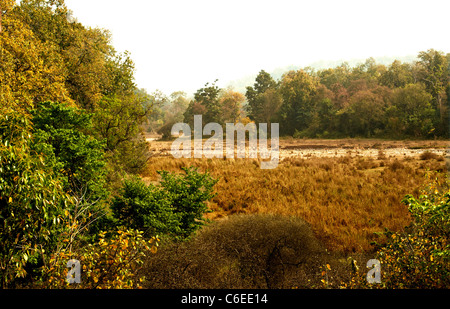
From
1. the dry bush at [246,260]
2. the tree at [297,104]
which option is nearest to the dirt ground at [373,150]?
the dry bush at [246,260]

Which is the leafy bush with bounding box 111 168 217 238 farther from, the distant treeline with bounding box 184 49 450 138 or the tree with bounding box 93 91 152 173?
the distant treeline with bounding box 184 49 450 138

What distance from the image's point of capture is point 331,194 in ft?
44.7

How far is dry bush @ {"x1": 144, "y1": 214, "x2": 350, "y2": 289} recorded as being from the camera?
606cm

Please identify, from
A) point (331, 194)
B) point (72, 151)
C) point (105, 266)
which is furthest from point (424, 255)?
point (331, 194)

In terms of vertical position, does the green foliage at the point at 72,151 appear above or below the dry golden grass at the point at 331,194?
above

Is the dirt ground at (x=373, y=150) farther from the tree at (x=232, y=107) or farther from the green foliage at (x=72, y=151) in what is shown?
the tree at (x=232, y=107)

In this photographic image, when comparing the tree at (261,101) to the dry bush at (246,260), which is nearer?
the dry bush at (246,260)

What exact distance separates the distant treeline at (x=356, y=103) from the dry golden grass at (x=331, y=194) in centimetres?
2675

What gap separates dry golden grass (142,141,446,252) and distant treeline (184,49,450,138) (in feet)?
87.8

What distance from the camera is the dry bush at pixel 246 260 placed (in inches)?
239

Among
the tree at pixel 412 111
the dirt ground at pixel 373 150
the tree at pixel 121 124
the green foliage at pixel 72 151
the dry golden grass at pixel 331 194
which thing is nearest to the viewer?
the green foliage at pixel 72 151

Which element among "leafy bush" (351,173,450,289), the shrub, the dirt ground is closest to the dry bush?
the shrub
